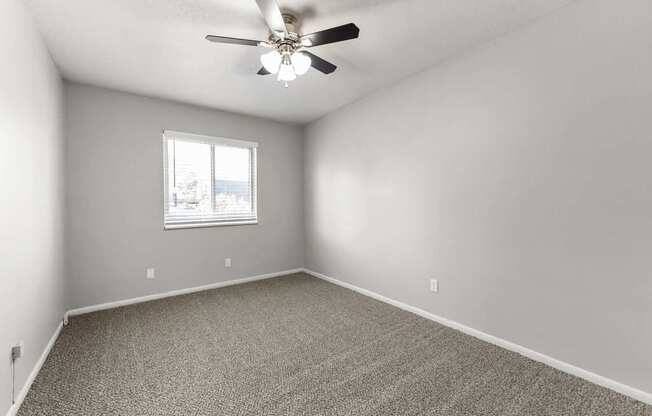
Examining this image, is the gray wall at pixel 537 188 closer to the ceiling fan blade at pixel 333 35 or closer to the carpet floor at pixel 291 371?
the carpet floor at pixel 291 371

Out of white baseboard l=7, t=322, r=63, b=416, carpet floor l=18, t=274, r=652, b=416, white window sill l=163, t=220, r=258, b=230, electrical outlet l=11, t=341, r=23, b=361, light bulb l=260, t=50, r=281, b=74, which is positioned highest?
light bulb l=260, t=50, r=281, b=74

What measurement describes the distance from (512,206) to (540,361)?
44.9 inches

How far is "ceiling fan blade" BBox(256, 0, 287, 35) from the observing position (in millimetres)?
1577

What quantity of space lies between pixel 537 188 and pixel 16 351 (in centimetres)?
347

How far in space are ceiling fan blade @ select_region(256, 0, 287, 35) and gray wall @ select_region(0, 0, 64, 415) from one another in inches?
53.9

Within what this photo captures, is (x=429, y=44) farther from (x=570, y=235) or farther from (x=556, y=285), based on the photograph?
(x=556, y=285)

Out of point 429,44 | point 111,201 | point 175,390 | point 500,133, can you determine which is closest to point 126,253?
point 111,201

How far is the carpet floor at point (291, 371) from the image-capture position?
1.64m

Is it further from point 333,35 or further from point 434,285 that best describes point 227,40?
point 434,285

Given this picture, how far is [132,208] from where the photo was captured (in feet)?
10.9

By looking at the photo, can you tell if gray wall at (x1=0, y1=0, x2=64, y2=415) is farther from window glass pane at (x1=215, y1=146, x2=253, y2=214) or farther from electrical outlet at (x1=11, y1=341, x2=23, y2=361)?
window glass pane at (x1=215, y1=146, x2=253, y2=214)

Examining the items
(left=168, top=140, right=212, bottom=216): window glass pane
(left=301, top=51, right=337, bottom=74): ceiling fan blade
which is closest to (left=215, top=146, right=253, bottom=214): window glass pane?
(left=168, top=140, right=212, bottom=216): window glass pane

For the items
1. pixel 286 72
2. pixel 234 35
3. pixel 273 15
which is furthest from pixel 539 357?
pixel 234 35

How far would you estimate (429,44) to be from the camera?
2375 mm
